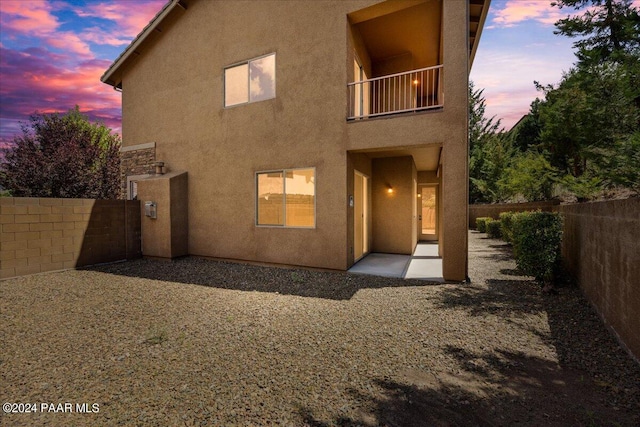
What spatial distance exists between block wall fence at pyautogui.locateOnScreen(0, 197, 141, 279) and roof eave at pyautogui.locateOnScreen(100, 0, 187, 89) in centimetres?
502

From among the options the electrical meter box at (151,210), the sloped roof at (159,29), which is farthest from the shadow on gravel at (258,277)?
the sloped roof at (159,29)

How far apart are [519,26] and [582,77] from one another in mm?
4470

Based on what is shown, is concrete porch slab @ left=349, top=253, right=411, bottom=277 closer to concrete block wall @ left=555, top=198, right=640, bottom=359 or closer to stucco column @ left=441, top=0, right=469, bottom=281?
stucco column @ left=441, top=0, right=469, bottom=281

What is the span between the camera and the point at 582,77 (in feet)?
30.4

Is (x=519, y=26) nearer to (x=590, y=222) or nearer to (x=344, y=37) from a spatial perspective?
(x=344, y=37)

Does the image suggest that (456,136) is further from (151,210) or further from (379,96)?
(151,210)

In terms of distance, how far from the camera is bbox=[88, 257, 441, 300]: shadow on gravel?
5.53m

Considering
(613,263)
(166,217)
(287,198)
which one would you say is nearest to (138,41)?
(166,217)

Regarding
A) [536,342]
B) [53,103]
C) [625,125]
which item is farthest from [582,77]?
[53,103]

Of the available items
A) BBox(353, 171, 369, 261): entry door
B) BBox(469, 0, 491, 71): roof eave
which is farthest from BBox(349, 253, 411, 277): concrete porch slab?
BBox(469, 0, 491, 71): roof eave

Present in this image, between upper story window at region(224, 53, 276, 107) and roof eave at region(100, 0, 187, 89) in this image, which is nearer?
upper story window at region(224, 53, 276, 107)

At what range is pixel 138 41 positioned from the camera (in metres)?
9.23

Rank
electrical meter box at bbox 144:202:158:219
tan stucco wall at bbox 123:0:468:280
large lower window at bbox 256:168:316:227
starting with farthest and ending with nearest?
electrical meter box at bbox 144:202:158:219
large lower window at bbox 256:168:316:227
tan stucco wall at bbox 123:0:468:280

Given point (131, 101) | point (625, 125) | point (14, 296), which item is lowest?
point (14, 296)
